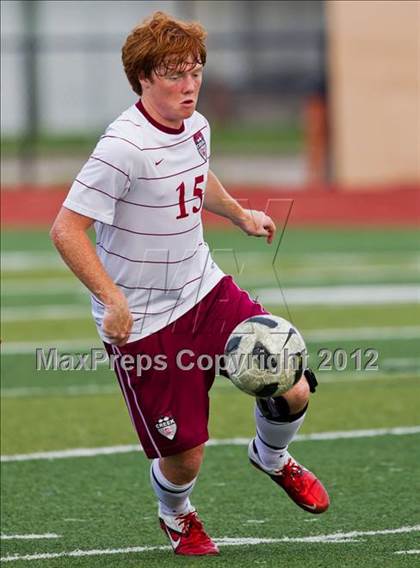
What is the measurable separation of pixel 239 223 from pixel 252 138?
3166cm

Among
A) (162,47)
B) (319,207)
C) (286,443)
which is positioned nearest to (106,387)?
(286,443)

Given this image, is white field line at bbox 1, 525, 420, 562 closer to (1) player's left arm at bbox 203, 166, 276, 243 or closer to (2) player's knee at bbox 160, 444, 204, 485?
(2) player's knee at bbox 160, 444, 204, 485

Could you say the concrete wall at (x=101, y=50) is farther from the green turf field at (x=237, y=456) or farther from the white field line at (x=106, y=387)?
the white field line at (x=106, y=387)

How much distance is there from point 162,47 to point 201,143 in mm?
460

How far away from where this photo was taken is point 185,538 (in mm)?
5570

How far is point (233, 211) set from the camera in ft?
19.0

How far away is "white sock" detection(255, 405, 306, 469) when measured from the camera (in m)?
5.55

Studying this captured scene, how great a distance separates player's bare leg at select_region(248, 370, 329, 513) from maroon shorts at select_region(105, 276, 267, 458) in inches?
11.0

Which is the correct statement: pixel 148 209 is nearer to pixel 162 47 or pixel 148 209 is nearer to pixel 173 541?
pixel 162 47

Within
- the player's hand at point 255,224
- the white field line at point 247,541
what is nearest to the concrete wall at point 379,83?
the player's hand at point 255,224

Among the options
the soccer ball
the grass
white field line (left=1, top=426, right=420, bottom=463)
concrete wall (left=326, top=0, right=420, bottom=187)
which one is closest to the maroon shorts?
the soccer ball

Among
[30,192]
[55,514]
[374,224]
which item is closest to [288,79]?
[30,192]

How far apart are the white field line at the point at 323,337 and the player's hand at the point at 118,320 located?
576 centimetres

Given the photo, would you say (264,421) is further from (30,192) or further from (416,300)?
(30,192)
